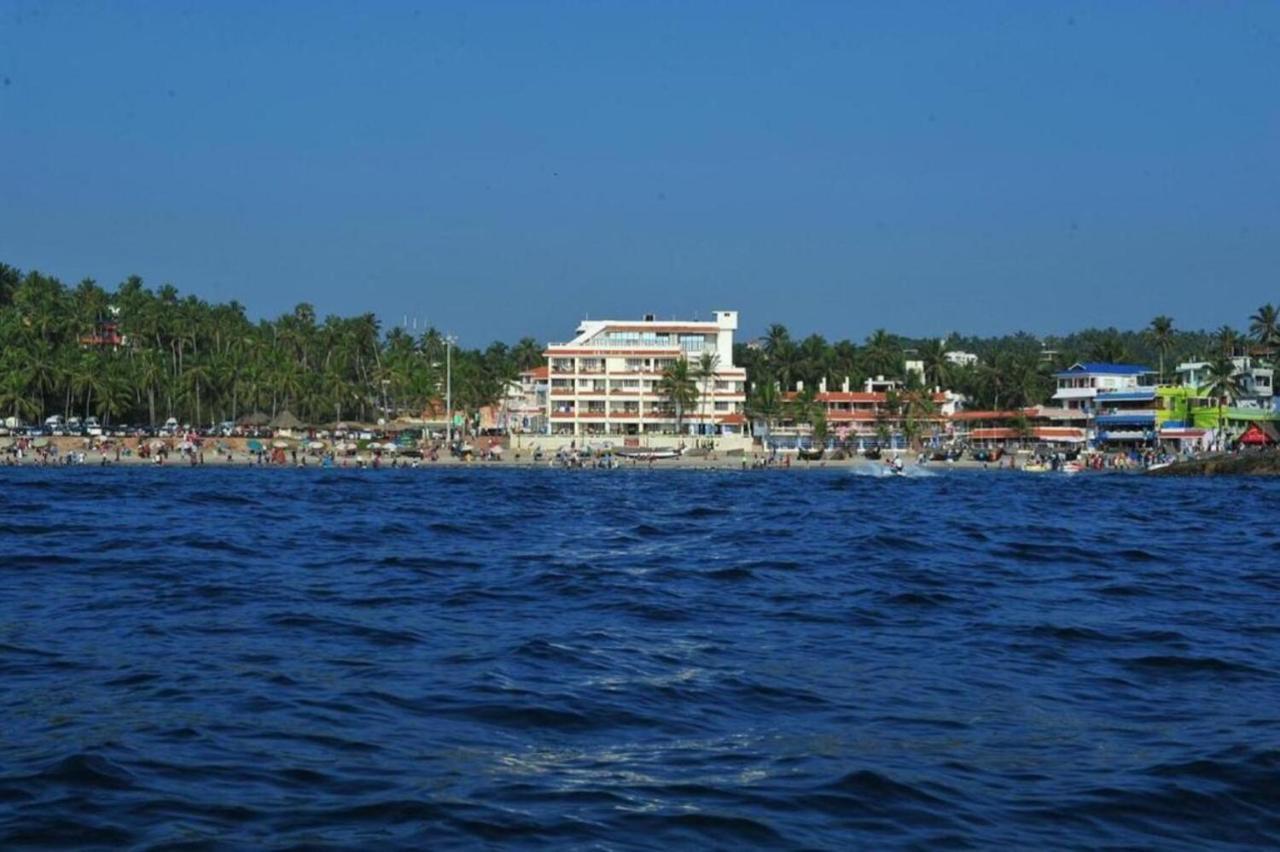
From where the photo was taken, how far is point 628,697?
468 inches

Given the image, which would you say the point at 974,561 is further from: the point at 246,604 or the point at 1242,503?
the point at 1242,503

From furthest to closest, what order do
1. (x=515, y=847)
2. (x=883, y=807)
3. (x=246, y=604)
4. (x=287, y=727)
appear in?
1. (x=246, y=604)
2. (x=287, y=727)
3. (x=883, y=807)
4. (x=515, y=847)

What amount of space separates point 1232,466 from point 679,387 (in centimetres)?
4374

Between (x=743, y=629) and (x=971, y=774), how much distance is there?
666 cm

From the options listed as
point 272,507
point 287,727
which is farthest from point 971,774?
point 272,507

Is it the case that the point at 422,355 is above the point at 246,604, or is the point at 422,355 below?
above

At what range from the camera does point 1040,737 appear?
10.7 meters

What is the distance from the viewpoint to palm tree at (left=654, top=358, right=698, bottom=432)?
382 feet

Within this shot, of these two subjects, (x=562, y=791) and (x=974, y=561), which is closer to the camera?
(x=562, y=791)

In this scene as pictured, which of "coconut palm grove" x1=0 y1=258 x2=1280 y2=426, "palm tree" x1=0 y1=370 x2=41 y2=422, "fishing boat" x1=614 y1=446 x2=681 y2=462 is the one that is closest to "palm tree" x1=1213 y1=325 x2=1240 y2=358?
"coconut palm grove" x1=0 y1=258 x2=1280 y2=426

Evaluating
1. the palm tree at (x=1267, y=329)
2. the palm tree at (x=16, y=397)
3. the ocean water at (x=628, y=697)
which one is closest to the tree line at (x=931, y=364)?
the palm tree at (x=1267, y=329)

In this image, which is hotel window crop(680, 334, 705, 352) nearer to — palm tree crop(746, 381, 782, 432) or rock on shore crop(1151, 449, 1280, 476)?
palm tree crop(746, 381, 782, 432)

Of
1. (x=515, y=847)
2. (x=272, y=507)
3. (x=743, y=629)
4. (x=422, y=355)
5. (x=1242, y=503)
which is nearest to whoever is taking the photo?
(x=515, y=847)

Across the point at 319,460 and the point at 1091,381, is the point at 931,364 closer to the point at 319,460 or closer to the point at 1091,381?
the point at 1091,381
